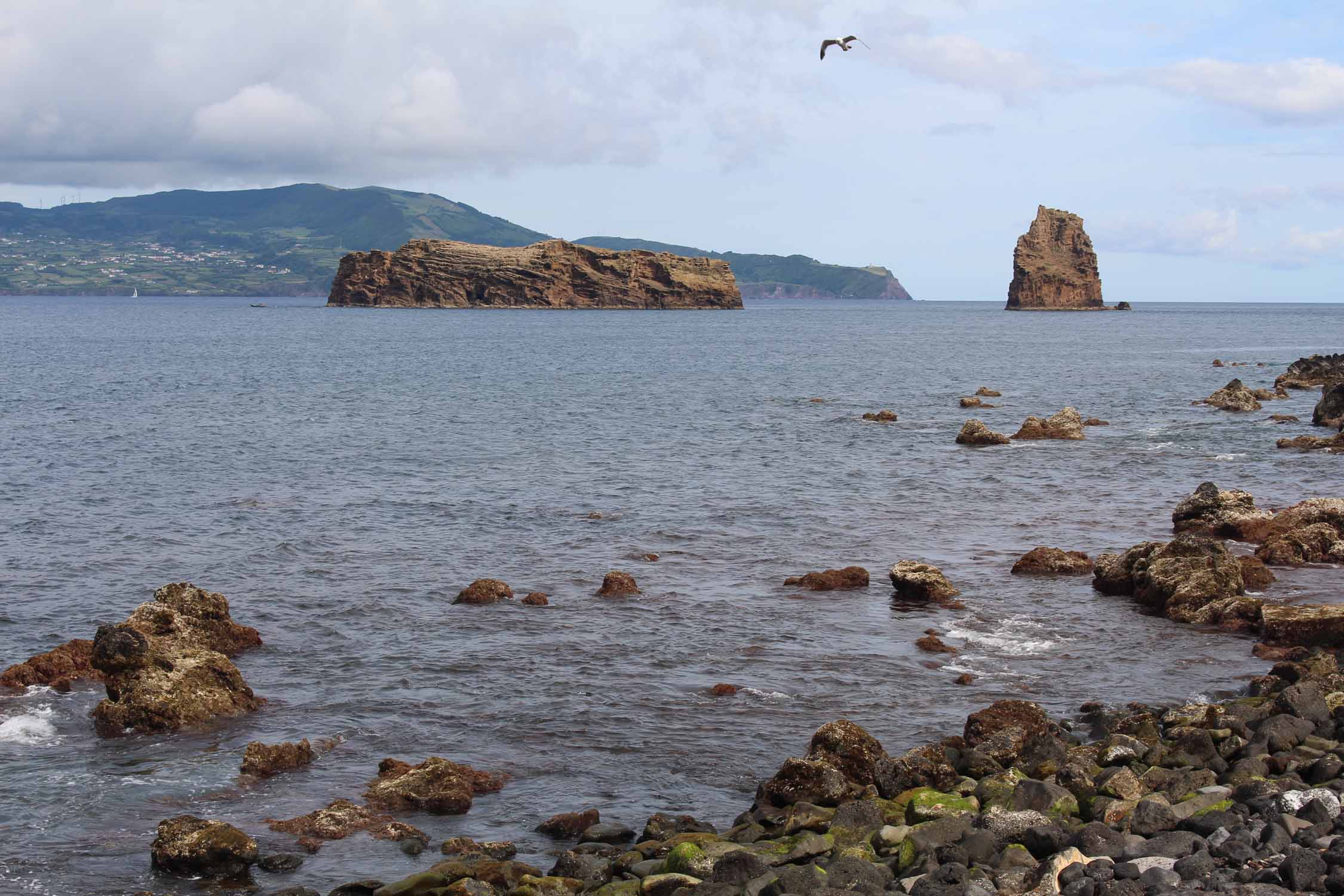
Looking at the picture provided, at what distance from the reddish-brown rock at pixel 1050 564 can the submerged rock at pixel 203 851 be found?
798 inches

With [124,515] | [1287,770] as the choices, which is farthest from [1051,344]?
[1287,770]

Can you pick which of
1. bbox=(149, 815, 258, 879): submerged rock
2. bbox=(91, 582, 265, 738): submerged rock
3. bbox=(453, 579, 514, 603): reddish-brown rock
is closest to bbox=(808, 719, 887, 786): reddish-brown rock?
bbox=(149, 815, 258, 879): submerged rock

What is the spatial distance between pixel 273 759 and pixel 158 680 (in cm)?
350

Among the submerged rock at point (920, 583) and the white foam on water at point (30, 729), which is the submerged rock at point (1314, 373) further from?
the white foam on water at point (30, 729)

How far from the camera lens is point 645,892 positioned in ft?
42.2

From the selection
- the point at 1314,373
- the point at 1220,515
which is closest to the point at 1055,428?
the point at 1220,515

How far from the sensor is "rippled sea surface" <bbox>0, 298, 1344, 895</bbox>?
17.4 m

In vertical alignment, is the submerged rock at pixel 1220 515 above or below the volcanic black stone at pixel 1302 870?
above

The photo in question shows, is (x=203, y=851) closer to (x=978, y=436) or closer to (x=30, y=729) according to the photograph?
(x=30, y=729)

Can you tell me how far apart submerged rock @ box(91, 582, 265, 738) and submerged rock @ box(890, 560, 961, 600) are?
14245mm

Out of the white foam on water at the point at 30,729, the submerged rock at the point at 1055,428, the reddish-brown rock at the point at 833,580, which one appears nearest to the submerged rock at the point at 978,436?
the submerged rock at the point at 1055,428

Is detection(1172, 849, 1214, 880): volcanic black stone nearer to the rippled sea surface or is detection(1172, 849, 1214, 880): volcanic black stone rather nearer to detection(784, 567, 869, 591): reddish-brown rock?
the rippled sea surface

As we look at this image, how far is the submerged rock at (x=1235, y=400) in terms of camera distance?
64.9 metres

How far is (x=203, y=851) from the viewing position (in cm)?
1431
